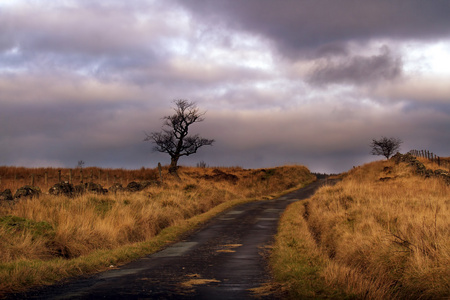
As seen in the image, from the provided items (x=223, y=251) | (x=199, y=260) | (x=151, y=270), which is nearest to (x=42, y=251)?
(x=151, y=270)

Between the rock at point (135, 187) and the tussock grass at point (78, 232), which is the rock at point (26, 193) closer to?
the tussock grass at point (78, 232)

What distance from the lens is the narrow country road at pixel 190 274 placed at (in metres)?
8.30

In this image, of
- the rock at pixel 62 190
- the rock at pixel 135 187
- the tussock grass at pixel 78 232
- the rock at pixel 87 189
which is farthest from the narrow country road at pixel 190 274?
the rock at pixel 135 187

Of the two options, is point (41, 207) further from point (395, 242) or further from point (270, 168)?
point (270, 168)

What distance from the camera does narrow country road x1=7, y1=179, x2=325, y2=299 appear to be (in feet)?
27.2

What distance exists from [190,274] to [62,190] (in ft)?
54.2

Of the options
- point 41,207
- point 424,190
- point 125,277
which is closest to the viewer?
point 125,277

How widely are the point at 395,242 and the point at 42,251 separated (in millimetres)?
10587

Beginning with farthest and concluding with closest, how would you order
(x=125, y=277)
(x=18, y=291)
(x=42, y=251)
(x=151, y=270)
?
(x=42, y=251), (x=151, y=270), (x=125, y=277), (x=18, y=291)

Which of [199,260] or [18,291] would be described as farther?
[199,260]

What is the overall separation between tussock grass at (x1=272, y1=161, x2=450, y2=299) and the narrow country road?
94 centimetres

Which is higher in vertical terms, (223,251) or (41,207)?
(41,207)

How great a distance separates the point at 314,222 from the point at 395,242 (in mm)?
11753

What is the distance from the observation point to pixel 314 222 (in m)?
23.6
